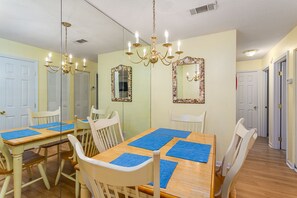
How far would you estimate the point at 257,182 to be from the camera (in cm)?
224

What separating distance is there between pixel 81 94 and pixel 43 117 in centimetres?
54

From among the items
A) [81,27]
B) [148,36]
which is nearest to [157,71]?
[148,36]

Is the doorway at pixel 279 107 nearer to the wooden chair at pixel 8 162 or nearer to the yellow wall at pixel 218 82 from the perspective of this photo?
the yellow wall at pixel 218 82

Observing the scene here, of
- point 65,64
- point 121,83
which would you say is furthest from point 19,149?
point 121,83

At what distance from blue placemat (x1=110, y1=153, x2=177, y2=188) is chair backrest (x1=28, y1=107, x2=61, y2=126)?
99 cm

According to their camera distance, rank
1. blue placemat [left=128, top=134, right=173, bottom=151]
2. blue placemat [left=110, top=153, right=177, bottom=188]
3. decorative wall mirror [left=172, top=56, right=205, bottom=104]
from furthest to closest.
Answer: decorative wall mirror [left=172, top=56, right=205, bottom=104] → blue placemat [left=128, top=134, right=173, bottom=151] → blue placemat [left=110, top=153, right=177, bottom=188]

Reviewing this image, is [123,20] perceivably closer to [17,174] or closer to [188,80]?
[188,80]

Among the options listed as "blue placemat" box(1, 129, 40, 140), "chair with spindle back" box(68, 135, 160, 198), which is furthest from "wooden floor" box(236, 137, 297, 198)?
"blue placemat" box(1, 129, 40, 140)

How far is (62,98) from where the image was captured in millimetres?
1785

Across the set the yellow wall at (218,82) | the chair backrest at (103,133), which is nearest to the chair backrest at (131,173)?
→ the chair backrest at (103,133)

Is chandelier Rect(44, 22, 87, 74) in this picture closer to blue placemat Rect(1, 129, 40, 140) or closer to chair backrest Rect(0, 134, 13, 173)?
blue placemat Rect(1, 129, 40, 140)

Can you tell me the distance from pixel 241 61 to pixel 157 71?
3.40m

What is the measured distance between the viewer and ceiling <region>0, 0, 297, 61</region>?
61.5 inches

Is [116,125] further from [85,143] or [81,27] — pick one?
[81,27]
